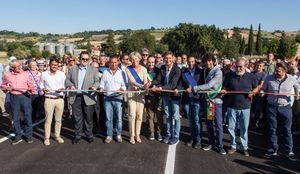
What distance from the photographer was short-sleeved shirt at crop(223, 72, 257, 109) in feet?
24.2

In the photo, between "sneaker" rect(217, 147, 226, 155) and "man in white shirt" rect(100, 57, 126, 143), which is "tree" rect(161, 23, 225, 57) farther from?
"sneaker" rect(217, 147, 226, 155)

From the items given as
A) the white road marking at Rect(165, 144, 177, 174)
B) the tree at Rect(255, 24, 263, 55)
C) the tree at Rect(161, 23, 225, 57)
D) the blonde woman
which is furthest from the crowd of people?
the tree at Rect(255, 24, 263, 55)

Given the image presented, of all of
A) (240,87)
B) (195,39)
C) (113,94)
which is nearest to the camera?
(240,87)

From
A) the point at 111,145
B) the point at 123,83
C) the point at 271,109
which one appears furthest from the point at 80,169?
the point at 271,109

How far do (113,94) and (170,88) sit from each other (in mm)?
1388

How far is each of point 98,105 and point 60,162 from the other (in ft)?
8.13

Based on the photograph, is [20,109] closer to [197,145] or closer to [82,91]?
[82,91]

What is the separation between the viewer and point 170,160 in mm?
7047

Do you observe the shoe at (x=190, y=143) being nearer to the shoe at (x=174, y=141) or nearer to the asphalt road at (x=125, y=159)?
the asphalt road at (x=125, y=159)

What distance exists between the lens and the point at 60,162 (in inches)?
272

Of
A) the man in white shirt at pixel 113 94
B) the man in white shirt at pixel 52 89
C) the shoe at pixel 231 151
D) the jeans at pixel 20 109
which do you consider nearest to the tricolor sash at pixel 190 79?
the man in white shirt at pixel 113 94

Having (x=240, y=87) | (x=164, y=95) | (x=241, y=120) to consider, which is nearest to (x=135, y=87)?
(x=164, y=95)

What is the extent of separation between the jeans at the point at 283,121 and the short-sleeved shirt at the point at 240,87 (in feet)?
1.84

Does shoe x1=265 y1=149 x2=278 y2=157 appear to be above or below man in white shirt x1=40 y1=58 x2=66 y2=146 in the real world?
below
